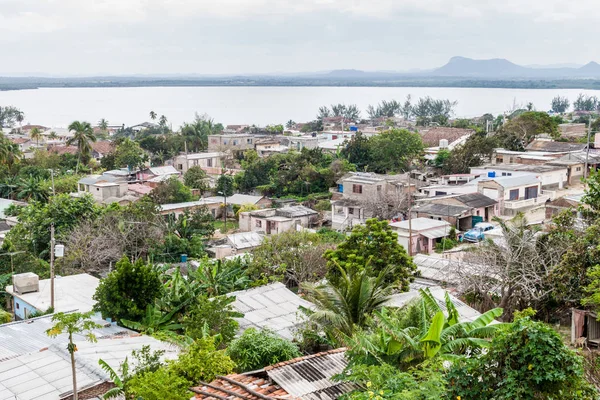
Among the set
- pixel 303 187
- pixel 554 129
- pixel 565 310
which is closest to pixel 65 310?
pixel 565 310

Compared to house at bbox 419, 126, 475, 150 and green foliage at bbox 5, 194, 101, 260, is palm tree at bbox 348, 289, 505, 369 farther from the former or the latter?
house at bbox 419, 126, 475, 150

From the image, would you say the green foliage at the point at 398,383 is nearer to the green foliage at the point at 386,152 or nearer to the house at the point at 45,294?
the house at the point at 45,294

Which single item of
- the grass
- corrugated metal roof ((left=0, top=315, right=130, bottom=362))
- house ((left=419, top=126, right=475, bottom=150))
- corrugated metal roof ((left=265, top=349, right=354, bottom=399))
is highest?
corrugated metal roof ((left=265, top=349, right=354, bottom=399))

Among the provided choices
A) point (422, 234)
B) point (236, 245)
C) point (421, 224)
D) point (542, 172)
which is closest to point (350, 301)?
point (236, 245)

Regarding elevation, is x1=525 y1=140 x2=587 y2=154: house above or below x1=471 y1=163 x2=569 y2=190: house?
above

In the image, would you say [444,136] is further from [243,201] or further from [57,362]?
[57,362]

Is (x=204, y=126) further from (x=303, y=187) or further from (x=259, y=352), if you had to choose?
(x=259, y=352)

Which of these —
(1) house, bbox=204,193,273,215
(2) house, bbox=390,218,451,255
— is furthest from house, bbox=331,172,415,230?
(1) house, bbox=204,193,273,215
